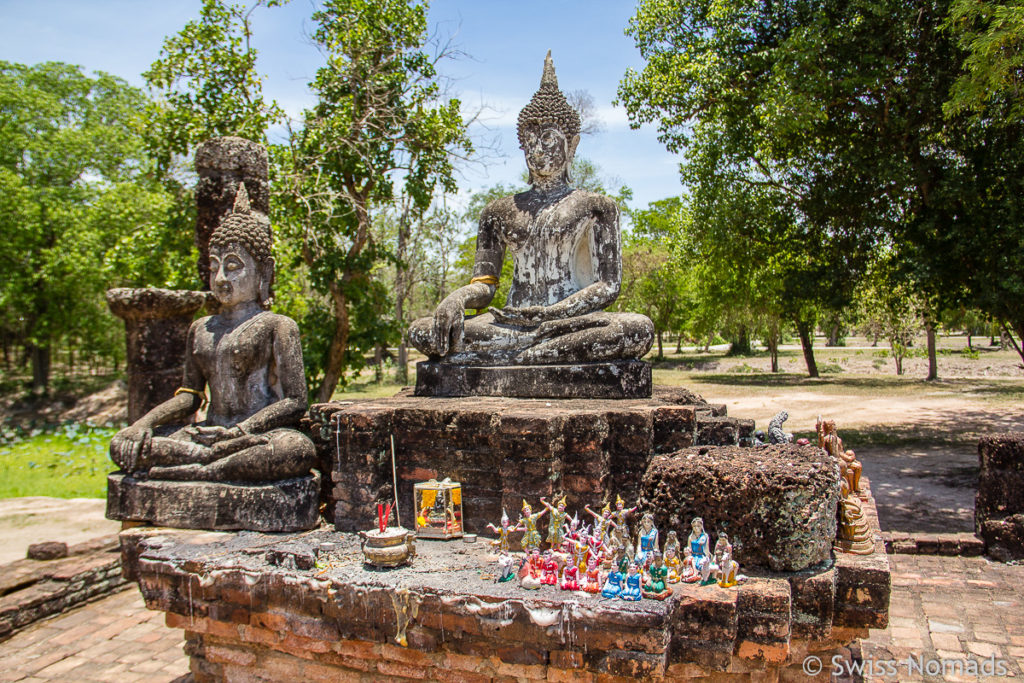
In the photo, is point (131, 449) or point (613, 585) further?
point (131, 449)

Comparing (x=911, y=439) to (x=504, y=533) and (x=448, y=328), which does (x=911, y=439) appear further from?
(x=504, y=533)

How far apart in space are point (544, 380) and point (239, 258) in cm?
217

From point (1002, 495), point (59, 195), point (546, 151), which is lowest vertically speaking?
point (1002, 495)

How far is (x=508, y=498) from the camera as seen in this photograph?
377cm

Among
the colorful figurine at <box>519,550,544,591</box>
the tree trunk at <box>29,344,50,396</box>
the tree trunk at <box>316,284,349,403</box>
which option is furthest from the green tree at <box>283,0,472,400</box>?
the tree trunk at <box>29,344,50,396</box>

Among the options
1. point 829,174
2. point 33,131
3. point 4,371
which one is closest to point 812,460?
point 829,174

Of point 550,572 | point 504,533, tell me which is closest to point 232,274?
point 504,533

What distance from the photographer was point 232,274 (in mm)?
Answer: 4652

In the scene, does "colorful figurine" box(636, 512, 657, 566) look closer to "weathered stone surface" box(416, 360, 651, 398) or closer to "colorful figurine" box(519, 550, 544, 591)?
"colorful figurine" box(519, 550, 544, 591)

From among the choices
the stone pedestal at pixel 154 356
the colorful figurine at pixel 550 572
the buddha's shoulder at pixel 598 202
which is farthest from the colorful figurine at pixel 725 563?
the stone pedestal at pixel 154 356

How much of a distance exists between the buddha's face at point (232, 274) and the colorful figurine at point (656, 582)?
3.13 meters

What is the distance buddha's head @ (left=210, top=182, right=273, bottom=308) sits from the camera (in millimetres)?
4645

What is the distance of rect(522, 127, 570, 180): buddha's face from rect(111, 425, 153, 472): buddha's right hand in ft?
10.7

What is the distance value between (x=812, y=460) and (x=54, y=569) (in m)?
6.03
